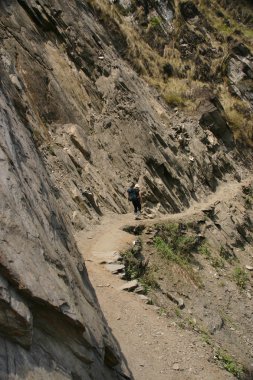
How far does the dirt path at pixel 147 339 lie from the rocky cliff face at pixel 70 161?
178cm

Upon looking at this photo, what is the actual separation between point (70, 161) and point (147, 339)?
8463 mm

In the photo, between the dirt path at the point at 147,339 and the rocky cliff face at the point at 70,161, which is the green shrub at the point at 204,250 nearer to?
the rocky cliff face at the point at 70,161

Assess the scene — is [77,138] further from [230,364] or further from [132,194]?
[230,364]

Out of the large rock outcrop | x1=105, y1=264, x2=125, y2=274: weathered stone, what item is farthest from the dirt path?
the large rock outcrop

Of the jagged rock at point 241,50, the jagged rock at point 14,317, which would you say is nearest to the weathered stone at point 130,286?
the jagged rock at point 14,317

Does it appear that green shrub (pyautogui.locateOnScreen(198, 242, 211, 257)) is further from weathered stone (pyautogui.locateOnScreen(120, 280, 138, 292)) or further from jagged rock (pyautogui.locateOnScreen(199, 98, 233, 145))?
jagged rock (pyautogui.locateOnScreen(199, 98, 233, 145))

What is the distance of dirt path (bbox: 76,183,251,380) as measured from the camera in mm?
8562

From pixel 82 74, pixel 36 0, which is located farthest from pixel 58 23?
pixel 82 74

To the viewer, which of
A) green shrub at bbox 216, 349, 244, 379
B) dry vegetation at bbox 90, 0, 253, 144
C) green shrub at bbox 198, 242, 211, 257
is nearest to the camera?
green shrub at bbox 216, 349, 244, 379

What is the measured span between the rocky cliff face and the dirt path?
1.78 meters

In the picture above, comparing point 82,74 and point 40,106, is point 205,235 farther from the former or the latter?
point 82,74

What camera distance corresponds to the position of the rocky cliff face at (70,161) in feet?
16.2

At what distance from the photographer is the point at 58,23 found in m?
21.7

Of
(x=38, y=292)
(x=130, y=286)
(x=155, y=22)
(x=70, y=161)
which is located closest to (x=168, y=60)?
(x=155, y=22)
